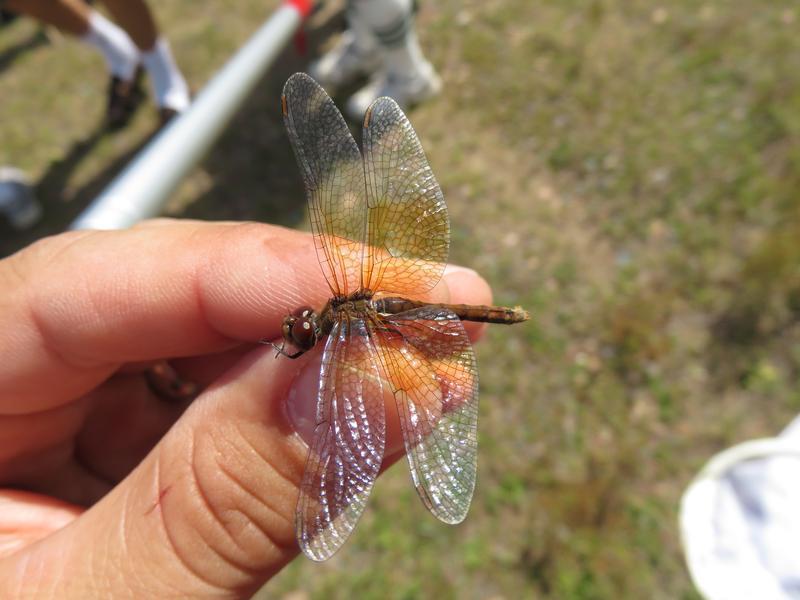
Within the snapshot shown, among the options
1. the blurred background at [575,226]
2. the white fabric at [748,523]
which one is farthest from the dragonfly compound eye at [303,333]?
the white fabric at [748,523]

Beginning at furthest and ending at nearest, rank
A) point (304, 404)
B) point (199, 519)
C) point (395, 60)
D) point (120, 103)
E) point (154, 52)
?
point (120, 103)
point (154, 52)
point (395, 60)
point (304, 404)
point (199, 519)

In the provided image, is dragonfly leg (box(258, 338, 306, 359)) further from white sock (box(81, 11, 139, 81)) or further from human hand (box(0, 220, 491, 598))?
white sock (box(81, 11, 139, 81))

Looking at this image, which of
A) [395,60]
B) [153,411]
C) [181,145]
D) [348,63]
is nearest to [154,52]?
[348,63]

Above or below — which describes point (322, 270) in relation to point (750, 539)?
above

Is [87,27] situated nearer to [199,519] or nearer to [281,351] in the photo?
[281,351]

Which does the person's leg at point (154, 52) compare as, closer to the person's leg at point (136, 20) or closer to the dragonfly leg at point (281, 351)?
the person's leg at point (136, 20)

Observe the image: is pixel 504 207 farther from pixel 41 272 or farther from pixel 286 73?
pixel 41 272

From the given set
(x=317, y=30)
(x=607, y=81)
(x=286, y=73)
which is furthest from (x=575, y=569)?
(x=317, y=30)
